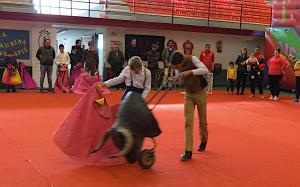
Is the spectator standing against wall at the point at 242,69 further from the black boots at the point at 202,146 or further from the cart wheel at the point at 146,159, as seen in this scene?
the cart wheel at the point at 146,159

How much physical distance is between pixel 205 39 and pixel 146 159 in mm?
13077

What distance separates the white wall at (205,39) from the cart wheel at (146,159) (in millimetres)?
10971

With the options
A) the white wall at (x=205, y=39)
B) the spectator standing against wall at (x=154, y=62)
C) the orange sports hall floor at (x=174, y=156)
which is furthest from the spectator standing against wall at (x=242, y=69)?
the orange sports hall floor at (x=174, y=156)

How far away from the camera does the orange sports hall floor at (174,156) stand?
4.36m

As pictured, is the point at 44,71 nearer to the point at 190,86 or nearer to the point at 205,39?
the point at 205,39

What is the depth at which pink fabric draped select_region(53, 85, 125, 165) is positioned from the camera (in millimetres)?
4863

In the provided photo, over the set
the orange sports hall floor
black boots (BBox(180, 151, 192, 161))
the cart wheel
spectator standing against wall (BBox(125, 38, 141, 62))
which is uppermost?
spectator standing against wall (BBox(125, 38, 141, 62))

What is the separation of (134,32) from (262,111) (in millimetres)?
7128

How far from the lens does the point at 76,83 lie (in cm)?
1280

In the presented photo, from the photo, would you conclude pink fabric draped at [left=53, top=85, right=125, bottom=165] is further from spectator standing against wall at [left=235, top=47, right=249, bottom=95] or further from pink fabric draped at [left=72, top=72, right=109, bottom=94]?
spectator standing against wall at [left=235, top=47, right=249, bottom=95]

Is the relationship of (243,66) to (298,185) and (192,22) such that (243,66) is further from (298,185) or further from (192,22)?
(298,185)

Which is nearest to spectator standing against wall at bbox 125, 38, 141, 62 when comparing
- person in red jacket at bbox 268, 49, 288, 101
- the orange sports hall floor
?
person in red jacket at bbox 268, 49, 288, 101

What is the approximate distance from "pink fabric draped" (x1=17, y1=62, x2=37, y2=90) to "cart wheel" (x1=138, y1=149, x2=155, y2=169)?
9419 millimetres

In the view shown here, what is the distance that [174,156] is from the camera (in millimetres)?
5402
